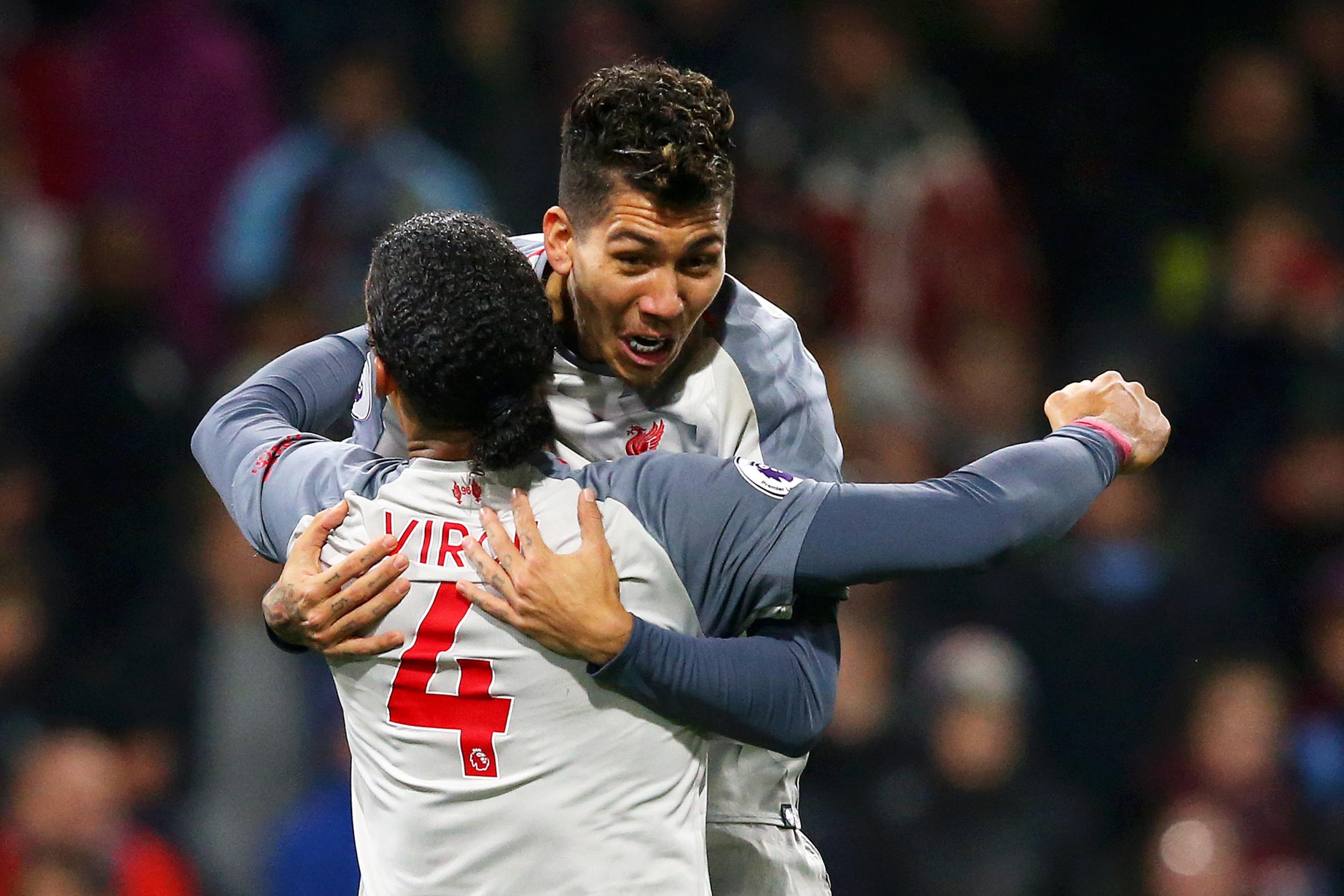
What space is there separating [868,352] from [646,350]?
131 inches

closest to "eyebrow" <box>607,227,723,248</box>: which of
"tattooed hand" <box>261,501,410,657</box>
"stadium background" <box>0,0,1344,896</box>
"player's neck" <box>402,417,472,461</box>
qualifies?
"player's neck" <box>402,417,472,461</box>

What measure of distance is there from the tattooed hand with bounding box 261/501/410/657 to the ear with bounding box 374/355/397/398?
0.15 meters

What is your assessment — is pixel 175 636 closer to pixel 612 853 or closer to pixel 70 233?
pixel 70 233

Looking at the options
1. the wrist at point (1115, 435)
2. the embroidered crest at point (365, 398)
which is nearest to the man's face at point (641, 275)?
the embroidered crest at point (365, 398)

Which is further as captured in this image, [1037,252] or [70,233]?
[1037,252]

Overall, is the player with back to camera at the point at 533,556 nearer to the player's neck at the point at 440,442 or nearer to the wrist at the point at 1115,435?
the player's neck at the point at 440,442

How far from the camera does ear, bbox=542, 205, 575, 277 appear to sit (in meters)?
2.39

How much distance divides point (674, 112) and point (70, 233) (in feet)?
12.7

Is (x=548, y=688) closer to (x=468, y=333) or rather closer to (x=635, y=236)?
(x=468, y=333)

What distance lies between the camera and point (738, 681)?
211cm

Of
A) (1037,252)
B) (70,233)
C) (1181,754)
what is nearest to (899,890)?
(1181,754)

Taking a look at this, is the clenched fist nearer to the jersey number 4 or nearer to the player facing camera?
the player facing camera

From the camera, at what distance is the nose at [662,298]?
2.29 m

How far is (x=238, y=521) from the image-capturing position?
2.36 metres
